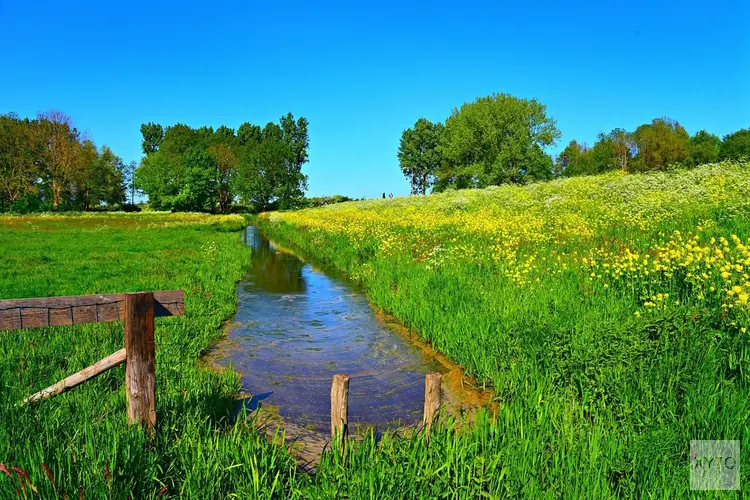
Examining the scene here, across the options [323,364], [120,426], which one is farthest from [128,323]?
[323,364]

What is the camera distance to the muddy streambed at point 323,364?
6.60 metres

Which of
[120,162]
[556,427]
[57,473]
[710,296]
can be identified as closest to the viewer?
[57,473]

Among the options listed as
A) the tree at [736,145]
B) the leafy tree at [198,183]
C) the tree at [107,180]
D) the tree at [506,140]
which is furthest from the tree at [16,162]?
the tree at [736,145]

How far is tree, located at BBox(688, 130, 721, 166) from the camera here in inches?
3189

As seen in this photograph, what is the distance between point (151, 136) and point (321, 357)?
125722 mm

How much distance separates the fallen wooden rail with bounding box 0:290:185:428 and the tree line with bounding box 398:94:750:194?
44095mm

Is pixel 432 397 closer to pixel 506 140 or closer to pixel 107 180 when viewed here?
pixel 506 140

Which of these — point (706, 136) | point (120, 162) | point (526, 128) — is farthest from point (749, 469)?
point (706, 136)

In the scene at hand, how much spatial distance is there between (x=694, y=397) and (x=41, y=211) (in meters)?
80.3

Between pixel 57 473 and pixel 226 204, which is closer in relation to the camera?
pixel 57 473

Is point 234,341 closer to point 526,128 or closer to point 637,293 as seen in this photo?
point 637,293

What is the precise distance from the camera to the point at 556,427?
192 inches

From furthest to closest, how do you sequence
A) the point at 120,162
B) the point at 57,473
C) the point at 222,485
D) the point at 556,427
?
1. the point at 120,162
2. the point at 556,427
3. the point at 222,485
4. the point at 57,473

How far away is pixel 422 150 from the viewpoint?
9769 cm
